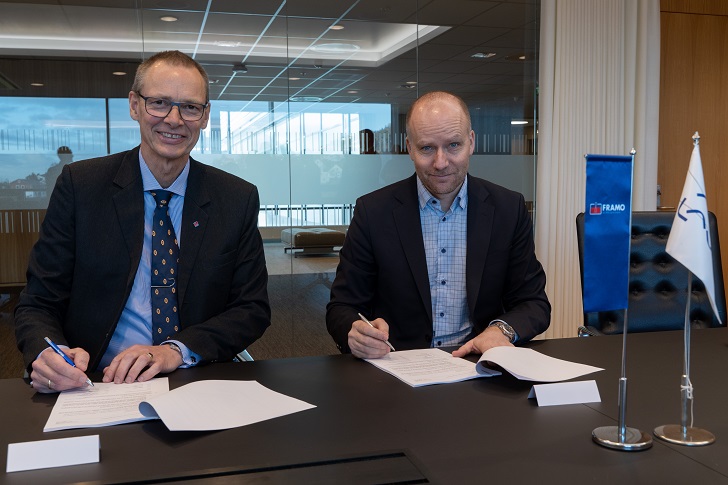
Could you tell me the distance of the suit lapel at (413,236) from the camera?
2.28 m

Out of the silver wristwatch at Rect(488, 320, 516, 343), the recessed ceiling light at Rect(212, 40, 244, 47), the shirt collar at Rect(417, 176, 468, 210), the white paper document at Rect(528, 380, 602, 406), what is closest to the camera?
the white paper document at Rect(528, 380, 602, 406)

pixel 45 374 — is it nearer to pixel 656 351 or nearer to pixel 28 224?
pixel 656 351

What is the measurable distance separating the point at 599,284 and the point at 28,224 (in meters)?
3.94

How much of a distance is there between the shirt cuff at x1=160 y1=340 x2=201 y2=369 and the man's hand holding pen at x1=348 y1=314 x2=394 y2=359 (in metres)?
0.41

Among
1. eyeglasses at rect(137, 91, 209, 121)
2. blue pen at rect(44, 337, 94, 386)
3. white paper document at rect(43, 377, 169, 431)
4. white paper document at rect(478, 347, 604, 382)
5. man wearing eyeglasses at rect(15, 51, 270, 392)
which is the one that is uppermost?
eyeglasses at rect(137, 91, 209, 121)

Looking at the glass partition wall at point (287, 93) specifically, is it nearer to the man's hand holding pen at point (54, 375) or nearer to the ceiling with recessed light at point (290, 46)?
the ceiling with recessed light at point (290, 46)

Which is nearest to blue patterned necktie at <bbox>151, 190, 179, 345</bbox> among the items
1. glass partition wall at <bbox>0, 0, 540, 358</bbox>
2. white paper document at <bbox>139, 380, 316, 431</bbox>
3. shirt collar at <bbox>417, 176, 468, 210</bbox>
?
white paper document at <bbox>139, 380, 316, 431</bbox>

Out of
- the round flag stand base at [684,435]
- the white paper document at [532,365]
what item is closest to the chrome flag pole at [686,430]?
the round flag stand base at [684,435]

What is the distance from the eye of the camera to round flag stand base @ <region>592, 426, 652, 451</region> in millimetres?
1161

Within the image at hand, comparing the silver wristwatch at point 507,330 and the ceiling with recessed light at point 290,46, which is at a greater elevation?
the ceiling with recessed light at point 290,46

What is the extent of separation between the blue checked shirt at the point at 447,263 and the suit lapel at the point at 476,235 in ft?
0.12

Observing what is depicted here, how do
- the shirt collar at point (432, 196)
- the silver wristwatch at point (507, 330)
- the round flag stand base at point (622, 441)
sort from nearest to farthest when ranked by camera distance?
the round flag stand base at point (622, 441)
the silver wristwatch at point (507, 330)
the shirt collar at point (432, 196)

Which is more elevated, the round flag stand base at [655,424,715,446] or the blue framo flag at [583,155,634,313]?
the blue framo flag at [583,155,634,313]

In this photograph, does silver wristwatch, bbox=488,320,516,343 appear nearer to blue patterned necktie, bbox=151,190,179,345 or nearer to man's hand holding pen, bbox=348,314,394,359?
man's hand holding pen, bbox=348,314,394,359
